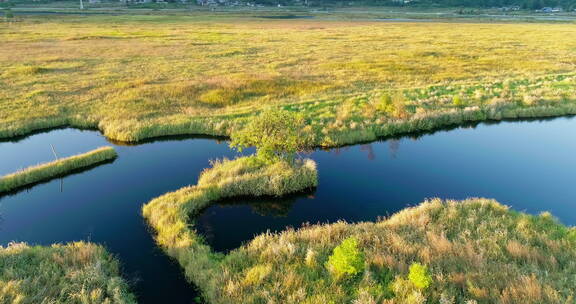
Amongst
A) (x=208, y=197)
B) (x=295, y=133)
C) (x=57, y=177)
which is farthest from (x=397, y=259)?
(x=57, y=177)

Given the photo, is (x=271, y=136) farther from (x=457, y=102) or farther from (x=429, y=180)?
(x=457, y=102)

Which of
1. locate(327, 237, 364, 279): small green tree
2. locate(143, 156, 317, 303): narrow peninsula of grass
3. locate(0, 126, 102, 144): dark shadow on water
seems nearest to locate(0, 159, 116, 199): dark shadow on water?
locate(0, 126, 102, 144): dark shadow on water

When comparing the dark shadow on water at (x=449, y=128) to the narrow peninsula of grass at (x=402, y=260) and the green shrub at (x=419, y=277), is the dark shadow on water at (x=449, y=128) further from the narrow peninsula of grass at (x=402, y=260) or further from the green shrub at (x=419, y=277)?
the green shrub at (x=419, y=277)

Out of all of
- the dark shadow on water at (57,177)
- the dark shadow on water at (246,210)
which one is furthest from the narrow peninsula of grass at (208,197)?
the dark shadow on water at (57,177)

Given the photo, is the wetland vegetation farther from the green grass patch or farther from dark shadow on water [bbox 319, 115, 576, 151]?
dark shadow on water [bbox 319, 115, 576, 151]

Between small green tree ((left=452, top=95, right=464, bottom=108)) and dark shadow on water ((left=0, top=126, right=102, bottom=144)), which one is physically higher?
small green tree ((left=452, top=95, right=464, bottom=108))

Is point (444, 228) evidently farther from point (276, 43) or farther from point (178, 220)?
point (276, 43)
